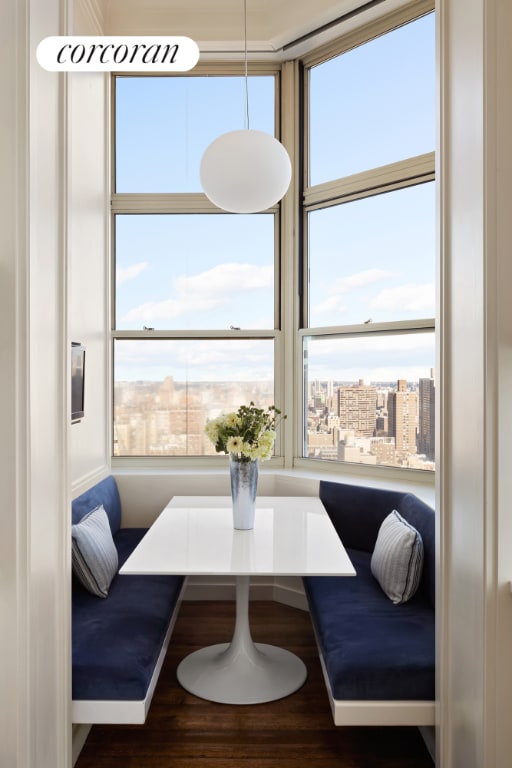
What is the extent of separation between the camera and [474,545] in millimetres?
1403

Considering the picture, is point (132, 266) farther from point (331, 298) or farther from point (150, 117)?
point (331, 298)

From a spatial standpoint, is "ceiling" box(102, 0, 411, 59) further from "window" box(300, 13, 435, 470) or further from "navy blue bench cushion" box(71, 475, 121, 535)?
"navy blue bench cushion" box(71, 475, 121, 535)

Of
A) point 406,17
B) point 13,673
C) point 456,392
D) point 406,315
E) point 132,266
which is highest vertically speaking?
point 406,17

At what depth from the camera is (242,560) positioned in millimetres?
1858

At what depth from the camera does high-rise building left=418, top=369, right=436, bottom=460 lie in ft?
8.95

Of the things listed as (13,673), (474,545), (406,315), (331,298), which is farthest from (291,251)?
(13,673)

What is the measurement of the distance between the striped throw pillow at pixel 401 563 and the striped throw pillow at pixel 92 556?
111 centimetres

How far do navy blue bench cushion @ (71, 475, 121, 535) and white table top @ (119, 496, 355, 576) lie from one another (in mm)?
343

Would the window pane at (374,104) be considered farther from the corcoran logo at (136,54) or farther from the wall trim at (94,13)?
the corcoran logo at (136,54)

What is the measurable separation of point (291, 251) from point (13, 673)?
8.41ft

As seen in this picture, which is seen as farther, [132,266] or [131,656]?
[132,266]

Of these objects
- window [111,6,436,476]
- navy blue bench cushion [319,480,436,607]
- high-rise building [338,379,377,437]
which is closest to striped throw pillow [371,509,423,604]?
navy blue bench cushion [319,480,436,607]

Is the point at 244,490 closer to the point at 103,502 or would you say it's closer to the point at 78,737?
the point at 103,502

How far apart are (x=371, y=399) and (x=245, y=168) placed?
1.43 metres
